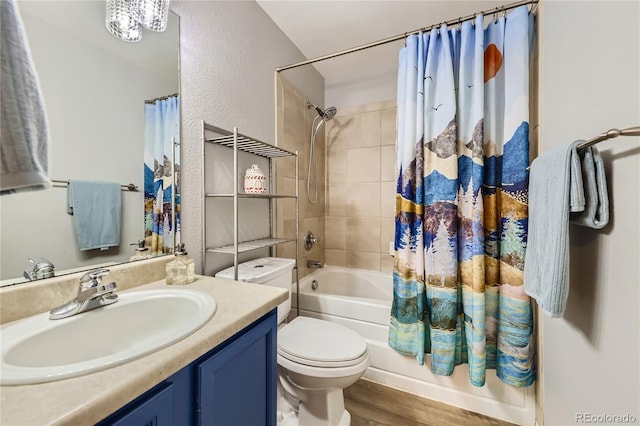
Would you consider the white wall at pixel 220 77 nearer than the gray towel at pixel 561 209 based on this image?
No

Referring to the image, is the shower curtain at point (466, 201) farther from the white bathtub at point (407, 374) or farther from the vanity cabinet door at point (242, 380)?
the vanity cabinet door at point (242, 380)

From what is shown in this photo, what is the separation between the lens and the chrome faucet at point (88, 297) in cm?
67

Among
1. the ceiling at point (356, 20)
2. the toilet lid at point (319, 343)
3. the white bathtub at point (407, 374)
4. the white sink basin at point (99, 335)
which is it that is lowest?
the white bathtub at point (407, 374)

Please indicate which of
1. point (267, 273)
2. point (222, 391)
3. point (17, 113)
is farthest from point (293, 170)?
point (17, 113)

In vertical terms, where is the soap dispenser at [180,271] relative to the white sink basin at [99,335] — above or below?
above

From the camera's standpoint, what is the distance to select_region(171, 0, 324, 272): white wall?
1.17 metres

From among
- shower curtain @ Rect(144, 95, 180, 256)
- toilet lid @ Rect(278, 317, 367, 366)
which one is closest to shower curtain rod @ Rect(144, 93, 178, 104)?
shower curtain @ Rect(144, 95, 180, 256)

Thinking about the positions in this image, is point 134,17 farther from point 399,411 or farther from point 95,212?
point 399,411

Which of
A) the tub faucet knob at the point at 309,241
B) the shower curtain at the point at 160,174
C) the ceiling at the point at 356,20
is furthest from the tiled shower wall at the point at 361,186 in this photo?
the shower curtain at the point at 160,174

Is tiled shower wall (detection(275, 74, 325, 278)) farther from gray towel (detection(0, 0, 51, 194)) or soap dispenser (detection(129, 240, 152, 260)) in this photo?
gray towel (detection(0, 0, 51, 194))

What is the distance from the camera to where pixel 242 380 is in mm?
737

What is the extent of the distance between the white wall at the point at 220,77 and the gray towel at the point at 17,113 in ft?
2.65

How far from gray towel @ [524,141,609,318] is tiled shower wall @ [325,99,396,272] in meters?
1.44

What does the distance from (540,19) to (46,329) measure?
91.0 inches
